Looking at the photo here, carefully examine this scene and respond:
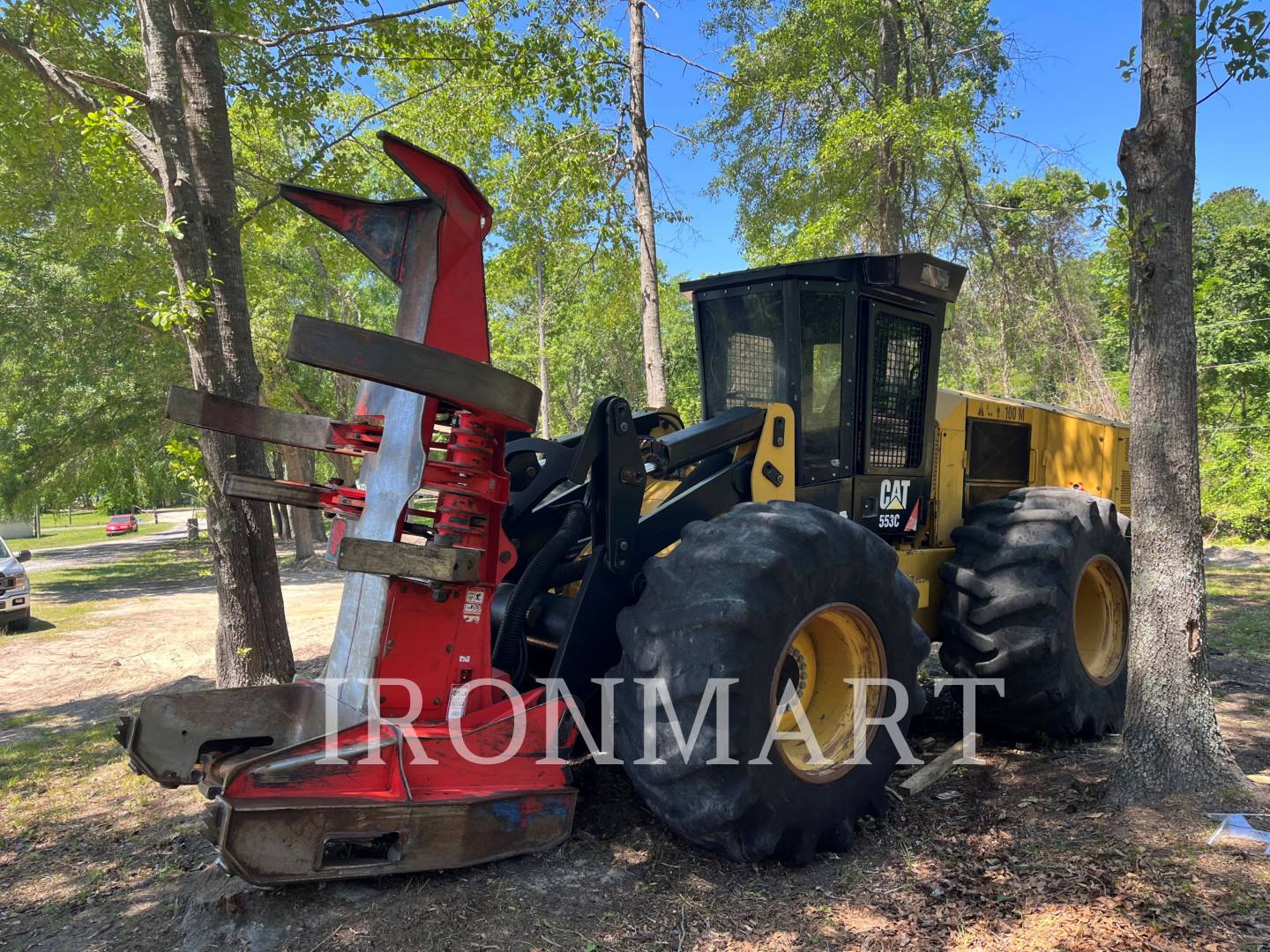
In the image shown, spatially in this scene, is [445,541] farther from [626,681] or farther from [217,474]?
[217,474]

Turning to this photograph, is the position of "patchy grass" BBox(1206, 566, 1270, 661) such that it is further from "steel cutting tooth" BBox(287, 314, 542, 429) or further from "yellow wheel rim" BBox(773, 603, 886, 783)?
"steel cutting tooth" BBox(287, 314, 542, 429)

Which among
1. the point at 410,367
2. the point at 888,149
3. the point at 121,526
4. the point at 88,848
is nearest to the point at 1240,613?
the point at 888,149

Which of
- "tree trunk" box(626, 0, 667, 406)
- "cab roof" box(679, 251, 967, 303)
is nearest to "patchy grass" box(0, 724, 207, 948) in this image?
"cab roof" box(679, 251, 967, 303)

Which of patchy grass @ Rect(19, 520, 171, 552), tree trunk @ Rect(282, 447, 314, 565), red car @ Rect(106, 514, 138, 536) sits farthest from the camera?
red car @ Rect(106, 514, 138, 536)

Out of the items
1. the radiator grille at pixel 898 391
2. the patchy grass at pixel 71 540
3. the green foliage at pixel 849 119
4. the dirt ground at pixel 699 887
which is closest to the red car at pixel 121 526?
the patchy grass at pixel 71 540

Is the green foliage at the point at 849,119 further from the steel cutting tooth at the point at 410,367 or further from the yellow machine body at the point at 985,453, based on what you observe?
the steel cutting tooth at the point at 410,367

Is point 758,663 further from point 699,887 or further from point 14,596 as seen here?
point 14,596

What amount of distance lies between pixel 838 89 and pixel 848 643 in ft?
36.5

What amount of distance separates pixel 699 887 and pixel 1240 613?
9.09 metres

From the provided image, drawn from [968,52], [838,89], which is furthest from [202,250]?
[968,52]

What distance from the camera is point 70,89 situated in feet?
17.5

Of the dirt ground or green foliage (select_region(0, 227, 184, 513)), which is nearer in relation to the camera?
the dirt ground

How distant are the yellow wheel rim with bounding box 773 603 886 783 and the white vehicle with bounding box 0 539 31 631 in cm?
1161

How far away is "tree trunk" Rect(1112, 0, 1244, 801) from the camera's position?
3842mm
